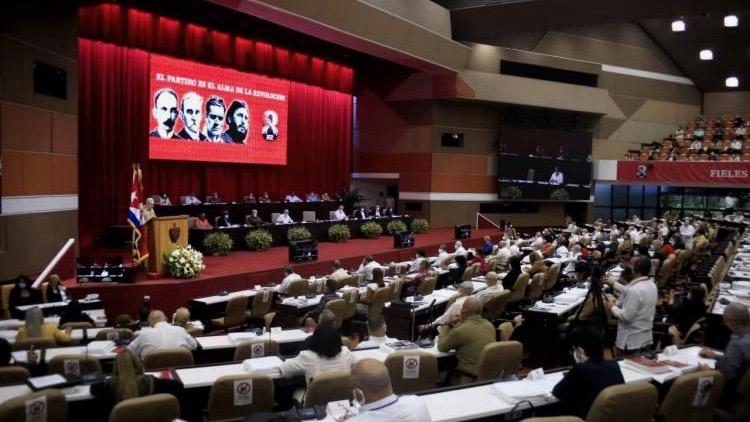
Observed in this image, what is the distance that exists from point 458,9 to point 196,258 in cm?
1364

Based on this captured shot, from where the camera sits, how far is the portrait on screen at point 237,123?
18.3 metres

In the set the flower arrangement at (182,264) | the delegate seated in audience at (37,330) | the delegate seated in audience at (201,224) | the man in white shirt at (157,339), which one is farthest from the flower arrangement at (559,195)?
the delegate seated in audience at (37,330)

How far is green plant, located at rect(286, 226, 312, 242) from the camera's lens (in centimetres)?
1617

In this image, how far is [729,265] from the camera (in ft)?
37.0

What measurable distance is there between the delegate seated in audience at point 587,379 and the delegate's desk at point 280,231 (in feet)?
37.3

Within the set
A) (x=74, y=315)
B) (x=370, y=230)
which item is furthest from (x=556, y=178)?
(x=74, y=315)

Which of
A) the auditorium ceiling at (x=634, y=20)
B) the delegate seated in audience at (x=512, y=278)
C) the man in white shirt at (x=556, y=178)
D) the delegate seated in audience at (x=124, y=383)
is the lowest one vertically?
the delegate seated in audience at (x=512, y=278)

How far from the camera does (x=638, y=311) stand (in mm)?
6113

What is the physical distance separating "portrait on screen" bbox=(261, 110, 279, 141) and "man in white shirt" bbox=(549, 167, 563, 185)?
11119 mm

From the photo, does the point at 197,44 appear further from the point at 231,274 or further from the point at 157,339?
the point at 157,339

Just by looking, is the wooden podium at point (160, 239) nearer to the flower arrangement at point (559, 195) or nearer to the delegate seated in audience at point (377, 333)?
the delegate seated in audience at point (377, 333)

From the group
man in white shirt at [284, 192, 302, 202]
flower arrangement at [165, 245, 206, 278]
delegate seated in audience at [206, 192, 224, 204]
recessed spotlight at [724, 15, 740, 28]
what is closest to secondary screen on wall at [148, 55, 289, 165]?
delegate seated in audience at [206, 192, 224, 204]

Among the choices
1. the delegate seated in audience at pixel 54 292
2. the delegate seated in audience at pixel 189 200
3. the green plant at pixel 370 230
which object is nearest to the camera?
the delegate seated in audience at pixel 54 292

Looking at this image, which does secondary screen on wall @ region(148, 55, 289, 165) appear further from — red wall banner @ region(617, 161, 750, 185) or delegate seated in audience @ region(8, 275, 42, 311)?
red wall banner @ region(617, 161, 750, 185)
